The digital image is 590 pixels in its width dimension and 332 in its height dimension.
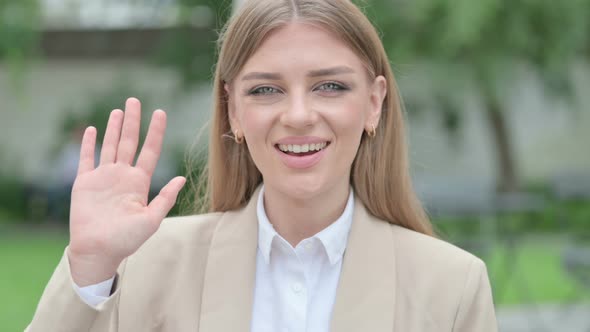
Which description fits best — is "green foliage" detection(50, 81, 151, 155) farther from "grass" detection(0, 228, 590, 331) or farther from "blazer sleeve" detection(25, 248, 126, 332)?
"blazer sleeve" detection(25, 248, 126, 332)

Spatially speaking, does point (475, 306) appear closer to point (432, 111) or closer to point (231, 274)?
point (231, 274)

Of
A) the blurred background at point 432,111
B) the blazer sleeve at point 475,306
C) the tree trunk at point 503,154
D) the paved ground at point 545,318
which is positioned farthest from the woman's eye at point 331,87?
the tree trunk at point 503,154

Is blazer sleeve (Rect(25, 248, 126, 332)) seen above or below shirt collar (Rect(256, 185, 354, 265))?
below

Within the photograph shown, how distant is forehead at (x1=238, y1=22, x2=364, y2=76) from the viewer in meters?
2.01

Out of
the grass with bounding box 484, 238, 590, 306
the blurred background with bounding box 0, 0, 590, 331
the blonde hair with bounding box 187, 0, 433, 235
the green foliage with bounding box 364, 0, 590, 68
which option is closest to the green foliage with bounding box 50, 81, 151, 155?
the blurred background with bounding box 0, 0, 590, 331

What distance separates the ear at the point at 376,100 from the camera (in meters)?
2.18

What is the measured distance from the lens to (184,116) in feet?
52.1

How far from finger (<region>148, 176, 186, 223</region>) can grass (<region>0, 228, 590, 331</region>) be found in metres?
5.46

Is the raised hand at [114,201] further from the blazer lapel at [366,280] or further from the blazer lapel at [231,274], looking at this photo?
the blazer lapel at [366,280]

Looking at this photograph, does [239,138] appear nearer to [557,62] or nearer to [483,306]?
[483,306]

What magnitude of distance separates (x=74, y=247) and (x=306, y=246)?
1.66 ft

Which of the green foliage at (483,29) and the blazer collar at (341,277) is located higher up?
the green foliage at (483,29)

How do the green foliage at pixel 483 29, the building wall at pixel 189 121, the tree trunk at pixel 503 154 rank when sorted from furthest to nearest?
the building wall at pixel 189 121 < the tree trunk at pixel 503 154 < the green foliage at pixel 483 29

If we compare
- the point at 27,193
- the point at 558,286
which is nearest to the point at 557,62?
the point at 558,286
